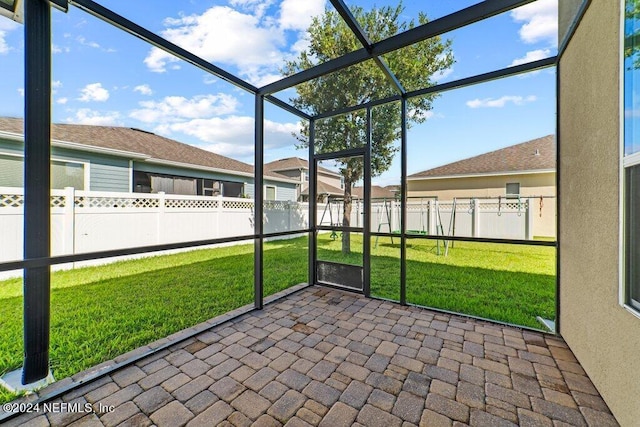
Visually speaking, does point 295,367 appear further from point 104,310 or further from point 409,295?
point 104,310

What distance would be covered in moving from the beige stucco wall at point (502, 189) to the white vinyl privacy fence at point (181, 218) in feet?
6.30

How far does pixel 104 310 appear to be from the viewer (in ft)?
11.3

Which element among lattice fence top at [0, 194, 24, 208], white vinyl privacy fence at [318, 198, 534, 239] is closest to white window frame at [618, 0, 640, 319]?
white vinyl privacy fence at [318, 198, 534, 239]

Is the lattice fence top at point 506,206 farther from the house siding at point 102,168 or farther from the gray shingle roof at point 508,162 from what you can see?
the house siding at point 102,168

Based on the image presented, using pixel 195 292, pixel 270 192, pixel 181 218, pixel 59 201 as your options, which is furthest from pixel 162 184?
pixel 195 292

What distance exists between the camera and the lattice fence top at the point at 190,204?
7.42m

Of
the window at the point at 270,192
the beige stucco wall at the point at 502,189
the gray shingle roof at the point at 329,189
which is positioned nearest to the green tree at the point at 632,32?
the gray shingle roof at the point at 329,189

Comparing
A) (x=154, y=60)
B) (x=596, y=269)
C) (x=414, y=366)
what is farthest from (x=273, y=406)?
(x=154, y=60)

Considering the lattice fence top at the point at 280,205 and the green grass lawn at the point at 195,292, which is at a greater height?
the lattice fence top at the point at 280,205

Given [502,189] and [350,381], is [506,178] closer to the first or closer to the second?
[502,189]

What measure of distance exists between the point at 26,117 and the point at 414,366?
3.34 metres

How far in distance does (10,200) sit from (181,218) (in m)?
3.35

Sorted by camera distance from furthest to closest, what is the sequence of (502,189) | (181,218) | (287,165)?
(287,165), (502,189), (181,218)

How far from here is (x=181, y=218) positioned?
302 inches
